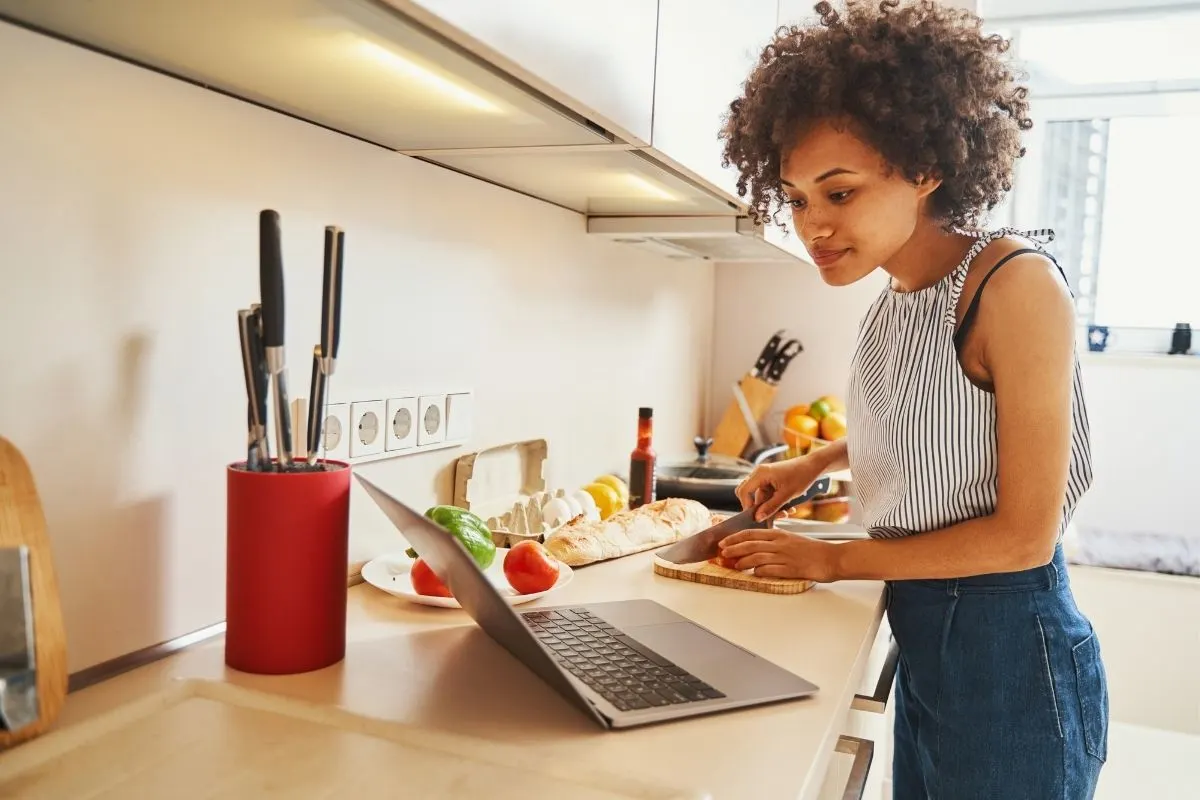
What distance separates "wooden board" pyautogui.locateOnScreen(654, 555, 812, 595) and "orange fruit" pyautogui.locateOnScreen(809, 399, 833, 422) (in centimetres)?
121

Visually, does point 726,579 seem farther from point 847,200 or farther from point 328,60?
point 328,60

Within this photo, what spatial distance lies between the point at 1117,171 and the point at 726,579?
2435 mm

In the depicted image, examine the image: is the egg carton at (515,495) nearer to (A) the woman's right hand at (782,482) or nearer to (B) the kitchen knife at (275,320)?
(A) the woman's right hand at (782,482)

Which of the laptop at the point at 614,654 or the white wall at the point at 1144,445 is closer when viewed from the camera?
the laptop at the point at 614,654

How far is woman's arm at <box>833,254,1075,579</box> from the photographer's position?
0.93 m

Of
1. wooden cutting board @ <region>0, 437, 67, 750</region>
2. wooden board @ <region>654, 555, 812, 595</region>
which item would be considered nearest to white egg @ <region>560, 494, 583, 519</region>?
wooden board @ <region>654, 555, 812, 595</region>

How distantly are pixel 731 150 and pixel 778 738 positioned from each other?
2.45ft

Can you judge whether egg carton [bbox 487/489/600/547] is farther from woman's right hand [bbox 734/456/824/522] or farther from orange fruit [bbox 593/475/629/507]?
woman's right hand [bbox 734/456/824/522]

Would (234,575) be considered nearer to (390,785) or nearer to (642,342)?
(390,785)

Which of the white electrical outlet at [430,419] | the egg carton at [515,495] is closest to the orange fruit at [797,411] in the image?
the egg carton at [515,495]

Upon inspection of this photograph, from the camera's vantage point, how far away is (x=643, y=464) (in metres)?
1.68

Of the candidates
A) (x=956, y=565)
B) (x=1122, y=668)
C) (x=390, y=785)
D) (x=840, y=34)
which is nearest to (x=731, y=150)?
(x=840, y=34)

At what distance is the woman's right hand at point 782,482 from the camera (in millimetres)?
1382

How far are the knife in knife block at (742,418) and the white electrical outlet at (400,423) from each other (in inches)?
52.9
